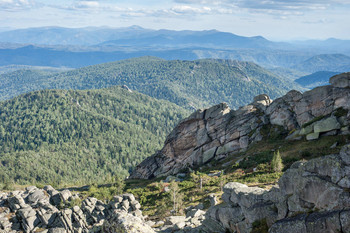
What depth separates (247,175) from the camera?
2463 inches

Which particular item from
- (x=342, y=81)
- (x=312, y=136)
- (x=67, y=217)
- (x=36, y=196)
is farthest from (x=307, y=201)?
(x=36, y=196)

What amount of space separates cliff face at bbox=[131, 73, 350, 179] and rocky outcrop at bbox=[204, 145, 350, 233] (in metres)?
39.2

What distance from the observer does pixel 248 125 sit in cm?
8925

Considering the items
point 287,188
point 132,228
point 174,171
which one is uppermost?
point 287,188

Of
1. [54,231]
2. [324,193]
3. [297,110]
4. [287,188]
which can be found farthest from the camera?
[297,110]

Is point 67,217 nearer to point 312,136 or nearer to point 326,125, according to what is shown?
point 312,136

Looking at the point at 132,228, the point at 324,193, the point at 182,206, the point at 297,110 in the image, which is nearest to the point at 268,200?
the point at 324,193

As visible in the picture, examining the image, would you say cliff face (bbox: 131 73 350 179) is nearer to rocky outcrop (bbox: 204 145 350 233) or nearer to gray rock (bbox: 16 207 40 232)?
rocky outcrop (bbox: 204 145 350 233)

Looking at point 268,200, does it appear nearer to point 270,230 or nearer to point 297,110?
point 270,230

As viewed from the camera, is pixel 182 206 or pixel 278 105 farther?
pixel 278 105

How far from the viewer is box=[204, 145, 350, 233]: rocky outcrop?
75.6 ft

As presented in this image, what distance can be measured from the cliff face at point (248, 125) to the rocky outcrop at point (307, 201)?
3921cm

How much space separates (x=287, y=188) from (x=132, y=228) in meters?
17.5

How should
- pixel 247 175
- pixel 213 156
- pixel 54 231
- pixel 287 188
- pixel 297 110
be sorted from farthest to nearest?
pixel 213 156, pixel 297 110, pixel 247 175, pixel 54 231, pixel 287 188
